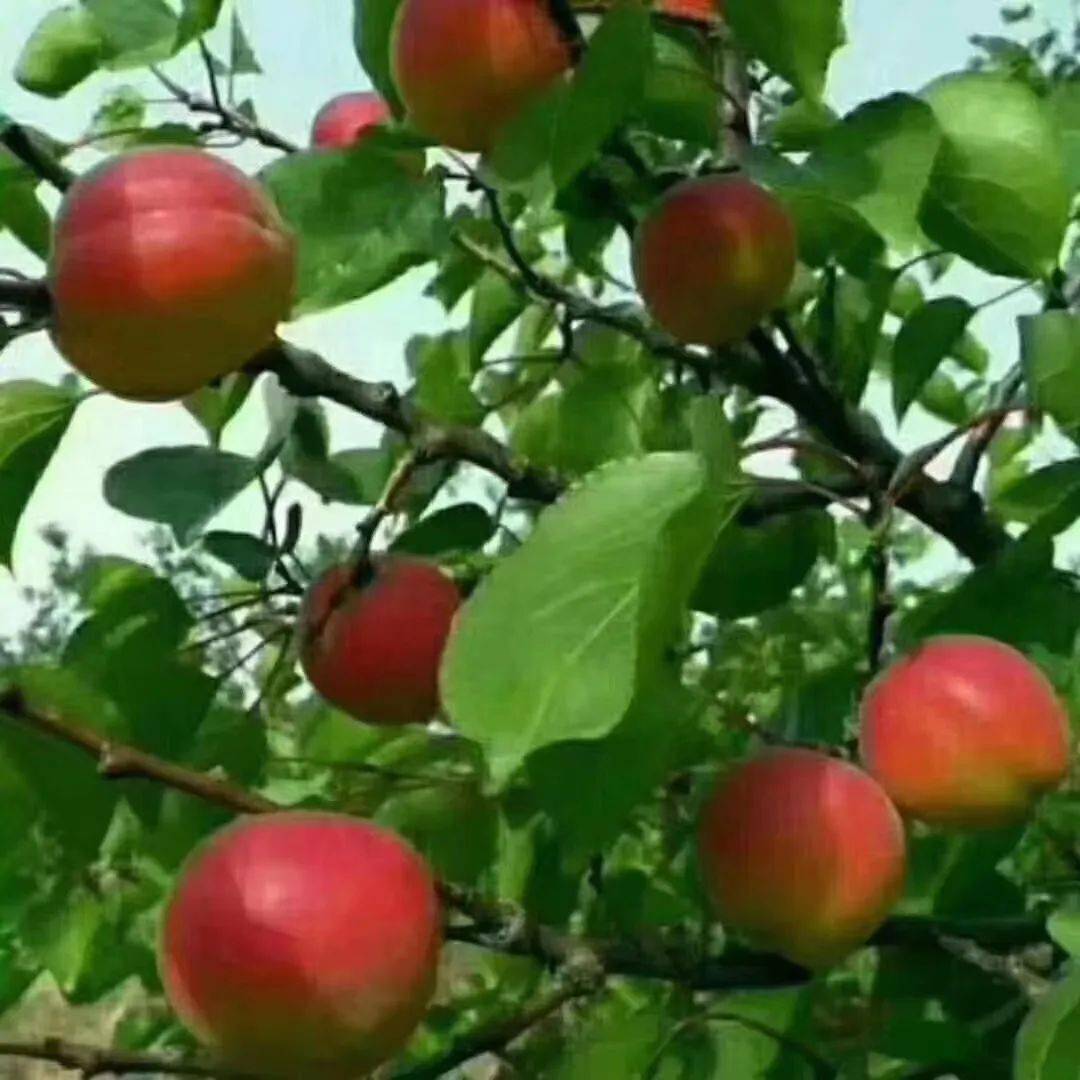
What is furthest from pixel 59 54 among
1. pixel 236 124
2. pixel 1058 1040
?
pixel 1058 1040

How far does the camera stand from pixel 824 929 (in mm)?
889

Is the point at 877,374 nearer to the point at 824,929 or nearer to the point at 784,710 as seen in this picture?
the point at 784,710

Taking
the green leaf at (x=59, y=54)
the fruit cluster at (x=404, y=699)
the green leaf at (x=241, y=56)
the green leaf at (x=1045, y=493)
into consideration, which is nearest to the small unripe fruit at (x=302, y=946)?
the fruit cluster at (x=404, y=699)

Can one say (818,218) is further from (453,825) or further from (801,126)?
(453,825)

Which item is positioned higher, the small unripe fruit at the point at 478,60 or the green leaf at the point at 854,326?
the small unripe fruit at the point at 478,60

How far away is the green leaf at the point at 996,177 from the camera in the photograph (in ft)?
3.06

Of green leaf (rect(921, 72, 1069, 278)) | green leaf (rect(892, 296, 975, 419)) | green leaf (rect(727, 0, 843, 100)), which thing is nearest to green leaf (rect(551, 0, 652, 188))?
green leaf (rect(727, 0, 843, 100))

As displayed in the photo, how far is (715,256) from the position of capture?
0.98 m

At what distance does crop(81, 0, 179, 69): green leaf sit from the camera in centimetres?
112

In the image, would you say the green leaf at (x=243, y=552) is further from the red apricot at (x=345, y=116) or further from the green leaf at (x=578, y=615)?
the green leaf at (x=578, y=615)

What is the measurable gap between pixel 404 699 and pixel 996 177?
320mm

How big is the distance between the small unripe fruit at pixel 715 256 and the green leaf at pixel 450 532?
0.16 meters

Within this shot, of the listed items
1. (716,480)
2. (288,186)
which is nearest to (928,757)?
(716,480)

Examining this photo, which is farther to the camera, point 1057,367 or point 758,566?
point 758,566
